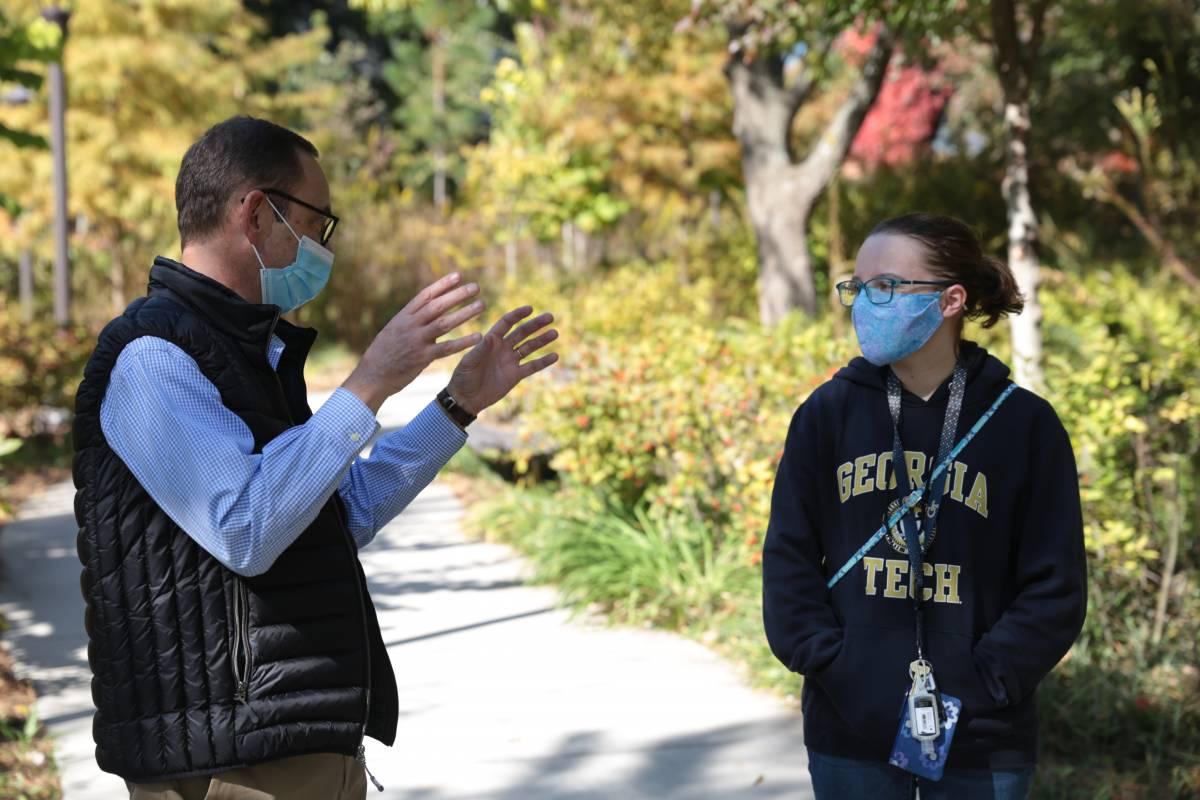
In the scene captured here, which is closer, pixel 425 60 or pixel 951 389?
pixel 951 389

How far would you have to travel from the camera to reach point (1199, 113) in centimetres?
1179

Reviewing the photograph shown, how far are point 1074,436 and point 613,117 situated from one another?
11.4 meters

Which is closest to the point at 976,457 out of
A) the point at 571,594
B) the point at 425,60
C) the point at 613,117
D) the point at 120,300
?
the point at 571,594

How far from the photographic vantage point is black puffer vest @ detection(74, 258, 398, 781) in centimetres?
208

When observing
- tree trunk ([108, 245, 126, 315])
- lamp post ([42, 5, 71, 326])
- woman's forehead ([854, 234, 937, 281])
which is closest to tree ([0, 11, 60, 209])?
woman's forehead ([854, 234, 937, 281])

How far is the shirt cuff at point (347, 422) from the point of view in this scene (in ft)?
6.58

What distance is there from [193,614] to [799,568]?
1.12m

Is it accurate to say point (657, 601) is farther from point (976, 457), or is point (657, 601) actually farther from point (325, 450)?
point (325, 450)

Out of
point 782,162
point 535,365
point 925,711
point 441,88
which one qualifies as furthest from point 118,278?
point 441,88

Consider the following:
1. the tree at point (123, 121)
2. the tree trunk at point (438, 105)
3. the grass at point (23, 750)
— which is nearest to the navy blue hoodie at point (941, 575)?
the grass at point (23, 750)

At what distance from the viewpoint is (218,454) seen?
1.96 m

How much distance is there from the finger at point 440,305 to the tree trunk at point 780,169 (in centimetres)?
913

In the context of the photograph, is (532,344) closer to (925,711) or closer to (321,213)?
(321,213)

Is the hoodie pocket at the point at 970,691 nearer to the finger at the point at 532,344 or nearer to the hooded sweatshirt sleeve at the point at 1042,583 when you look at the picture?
the hooded sweatshirt sleeve at the point at 1042,583
